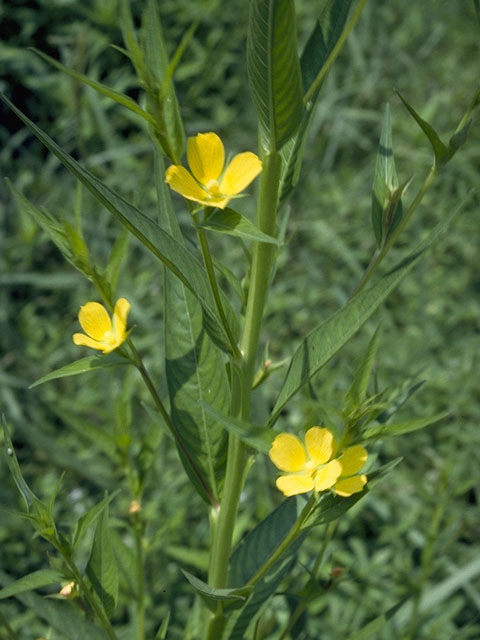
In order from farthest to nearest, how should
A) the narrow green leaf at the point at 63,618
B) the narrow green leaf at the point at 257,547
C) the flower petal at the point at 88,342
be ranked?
the narrow green leaf at the point at 257,547 → the narrow green leaf at the point at 63,618 → the flower petal at the point at 88,342

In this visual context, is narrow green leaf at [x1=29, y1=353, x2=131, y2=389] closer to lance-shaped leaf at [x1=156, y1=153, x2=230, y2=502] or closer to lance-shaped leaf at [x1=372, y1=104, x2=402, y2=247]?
lance-shaped leaf at [x1=156, y1=153, x2=230, y2=502]

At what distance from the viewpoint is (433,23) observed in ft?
10.1

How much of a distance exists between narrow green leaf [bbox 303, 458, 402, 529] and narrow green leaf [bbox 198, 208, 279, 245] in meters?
0.27

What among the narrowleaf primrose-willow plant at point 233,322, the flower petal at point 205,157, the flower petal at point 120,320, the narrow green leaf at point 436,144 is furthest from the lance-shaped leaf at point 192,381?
the narrow green leaf at point 436,144

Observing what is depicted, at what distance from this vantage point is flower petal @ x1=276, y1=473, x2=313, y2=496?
2.45ft

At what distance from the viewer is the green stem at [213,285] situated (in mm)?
691

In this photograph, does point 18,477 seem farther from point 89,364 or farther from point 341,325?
point 341,325

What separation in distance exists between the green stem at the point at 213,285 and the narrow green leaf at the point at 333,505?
0.56 ft

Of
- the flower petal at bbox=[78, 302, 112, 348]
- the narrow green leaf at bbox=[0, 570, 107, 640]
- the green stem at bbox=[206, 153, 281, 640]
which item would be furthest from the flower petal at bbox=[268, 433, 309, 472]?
the narrow green leaf at bbox=[0, 570, 107, 640]

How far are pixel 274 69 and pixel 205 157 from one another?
4.9 inches

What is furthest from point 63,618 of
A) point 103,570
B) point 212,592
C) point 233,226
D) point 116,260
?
point 233,226

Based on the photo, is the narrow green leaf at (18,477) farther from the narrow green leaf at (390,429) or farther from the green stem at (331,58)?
the green stem at (331,58)

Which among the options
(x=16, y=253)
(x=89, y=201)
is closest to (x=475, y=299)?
(x=89, y=201)

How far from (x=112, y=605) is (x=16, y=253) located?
60.7 inches
